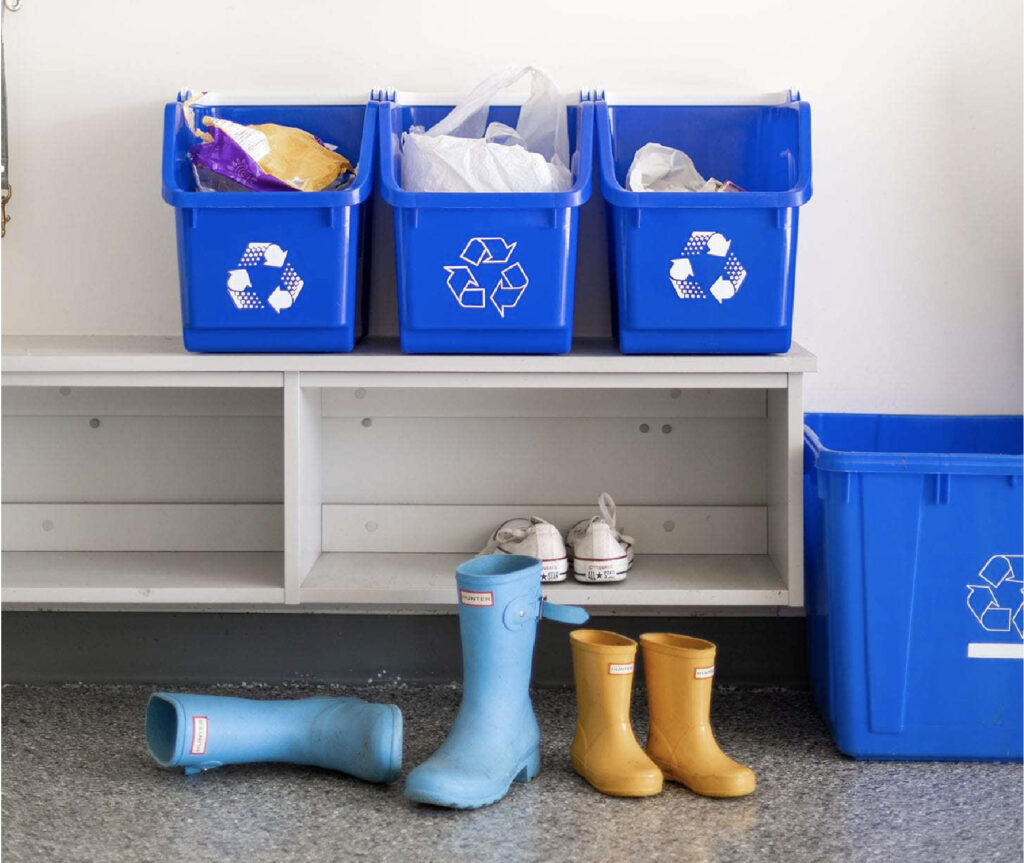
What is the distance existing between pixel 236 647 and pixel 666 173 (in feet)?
3.91

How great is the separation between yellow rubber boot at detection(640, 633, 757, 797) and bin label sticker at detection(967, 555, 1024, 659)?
405 millimetres

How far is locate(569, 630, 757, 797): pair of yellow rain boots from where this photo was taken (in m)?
1.72

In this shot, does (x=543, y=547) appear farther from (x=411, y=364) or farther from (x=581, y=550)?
(x=411, y=364)

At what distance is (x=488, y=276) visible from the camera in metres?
1.86

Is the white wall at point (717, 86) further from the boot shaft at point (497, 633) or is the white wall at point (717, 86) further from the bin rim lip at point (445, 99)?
the boot shaft at point (497, 633)

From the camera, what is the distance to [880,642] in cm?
178

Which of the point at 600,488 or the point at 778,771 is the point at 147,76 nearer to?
the point at 600,488

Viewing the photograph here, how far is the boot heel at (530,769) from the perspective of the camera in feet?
5.81

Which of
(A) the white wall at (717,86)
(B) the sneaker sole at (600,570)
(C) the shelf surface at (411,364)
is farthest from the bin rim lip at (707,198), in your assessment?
(B) the sneaker sole at (600,570)

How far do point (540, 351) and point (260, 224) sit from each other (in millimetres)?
491

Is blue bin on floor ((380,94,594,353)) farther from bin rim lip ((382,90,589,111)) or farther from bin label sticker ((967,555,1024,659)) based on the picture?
bin label sticker ((967,555,1024,659))

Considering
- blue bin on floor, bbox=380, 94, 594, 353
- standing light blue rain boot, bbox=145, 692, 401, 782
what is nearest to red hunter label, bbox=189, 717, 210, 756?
standing light blue rain boot, bbox=145, 692, 401, 782

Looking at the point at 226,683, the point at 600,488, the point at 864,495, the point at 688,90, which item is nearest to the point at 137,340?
the point at 226,683

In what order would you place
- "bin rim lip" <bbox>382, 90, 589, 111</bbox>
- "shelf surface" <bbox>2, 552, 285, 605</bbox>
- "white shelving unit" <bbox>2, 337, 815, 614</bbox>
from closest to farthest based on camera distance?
"shelf surface" <bbox>2, 552, 285, 605</bbox>, "bin rim lip" <bbox>382, 90, 589, 111</bbox>, "white shelving unit" <bbox>2, 337, 815, 614</bbox>
